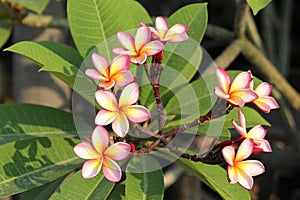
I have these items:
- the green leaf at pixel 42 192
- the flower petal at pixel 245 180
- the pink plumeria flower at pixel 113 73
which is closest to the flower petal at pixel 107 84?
the pink plumeria flower at pixel 113 73

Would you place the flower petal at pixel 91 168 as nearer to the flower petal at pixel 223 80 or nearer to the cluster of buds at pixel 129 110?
the cluster of buds at pixel 129 110

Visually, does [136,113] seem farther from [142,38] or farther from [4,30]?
[4,30]

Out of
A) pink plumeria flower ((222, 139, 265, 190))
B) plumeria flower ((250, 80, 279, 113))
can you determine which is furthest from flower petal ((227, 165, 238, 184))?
plumeria flower ((250, 80, 279, 113))

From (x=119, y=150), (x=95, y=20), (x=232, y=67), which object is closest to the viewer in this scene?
(x=119, y=150)

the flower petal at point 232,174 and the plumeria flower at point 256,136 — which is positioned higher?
the plumeria flower at point 256,136

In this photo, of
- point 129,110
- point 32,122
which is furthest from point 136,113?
point 32,122

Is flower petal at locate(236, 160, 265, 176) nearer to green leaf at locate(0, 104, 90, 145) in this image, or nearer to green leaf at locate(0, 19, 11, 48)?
green leaf at locate(0, 104, 90, 145)

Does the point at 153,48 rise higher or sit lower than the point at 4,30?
higher
